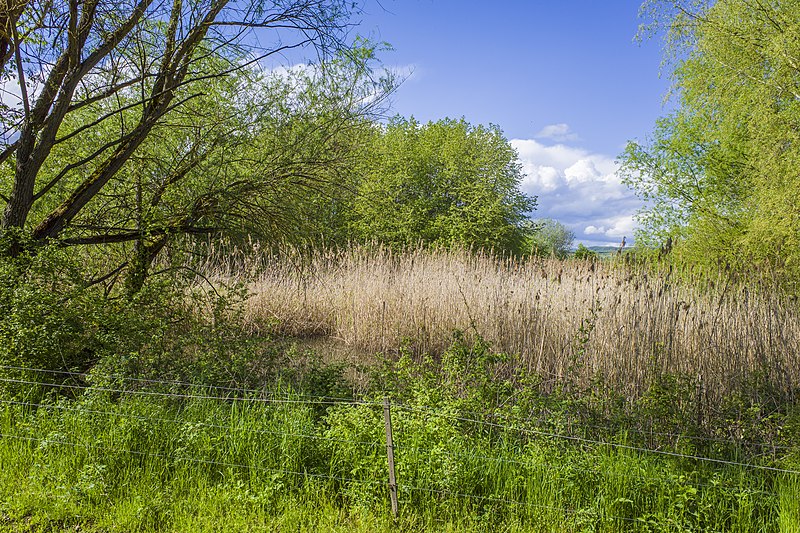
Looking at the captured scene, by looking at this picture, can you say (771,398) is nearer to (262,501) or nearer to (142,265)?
(262,501)

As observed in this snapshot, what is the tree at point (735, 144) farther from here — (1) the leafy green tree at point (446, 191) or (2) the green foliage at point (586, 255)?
(1) the leafy green tree at point (446, 191)

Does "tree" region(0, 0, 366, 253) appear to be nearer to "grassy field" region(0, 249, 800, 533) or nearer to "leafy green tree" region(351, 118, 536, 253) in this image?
"grassy field" region(0, 249, 800, 533)

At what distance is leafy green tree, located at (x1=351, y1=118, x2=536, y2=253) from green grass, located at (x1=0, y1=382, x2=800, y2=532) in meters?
15.2

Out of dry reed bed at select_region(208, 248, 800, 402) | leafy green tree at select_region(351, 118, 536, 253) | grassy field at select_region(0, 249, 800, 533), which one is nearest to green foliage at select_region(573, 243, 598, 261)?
dry reed bed at select_region(208, 248, 800, 402)

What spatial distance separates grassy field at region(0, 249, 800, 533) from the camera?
9.71 ft

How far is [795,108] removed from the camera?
33.6 ft

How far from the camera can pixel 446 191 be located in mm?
21422

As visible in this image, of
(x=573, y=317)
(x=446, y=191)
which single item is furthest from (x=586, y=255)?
(x=446, y=191)

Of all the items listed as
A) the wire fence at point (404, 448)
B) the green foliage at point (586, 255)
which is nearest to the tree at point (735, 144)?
the green foliage at point (586, 255)

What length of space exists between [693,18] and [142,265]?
11.3m

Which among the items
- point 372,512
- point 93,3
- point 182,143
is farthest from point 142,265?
point 372,512

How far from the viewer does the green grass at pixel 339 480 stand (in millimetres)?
2910

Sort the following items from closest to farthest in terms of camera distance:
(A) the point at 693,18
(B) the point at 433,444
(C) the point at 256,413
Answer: (B) the point at 433,444 → (C) the point at 256,413 → (A) the point at 693,18

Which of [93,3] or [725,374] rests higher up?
[93,3]
